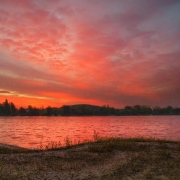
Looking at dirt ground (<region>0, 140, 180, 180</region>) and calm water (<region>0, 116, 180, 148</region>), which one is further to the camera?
calm water (<region>0, 116, 180, 148</region>)

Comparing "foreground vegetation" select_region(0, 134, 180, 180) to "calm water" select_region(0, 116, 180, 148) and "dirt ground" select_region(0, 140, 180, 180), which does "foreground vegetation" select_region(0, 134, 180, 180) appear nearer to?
"dirt ground" select_region(0, 140, 180, 180)

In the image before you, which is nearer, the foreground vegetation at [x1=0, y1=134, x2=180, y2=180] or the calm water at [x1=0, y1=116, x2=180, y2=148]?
the foreground vegetation at [x1=0, y1=134, x2=180, y2=180]

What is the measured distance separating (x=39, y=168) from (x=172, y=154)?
9370 millimetres

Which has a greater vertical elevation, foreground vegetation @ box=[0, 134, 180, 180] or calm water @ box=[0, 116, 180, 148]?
foreground vegetation @ box=[0, 134, 180, 180]

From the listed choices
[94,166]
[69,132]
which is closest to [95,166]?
[94,166]

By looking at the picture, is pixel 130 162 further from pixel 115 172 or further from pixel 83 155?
pixel 83 155

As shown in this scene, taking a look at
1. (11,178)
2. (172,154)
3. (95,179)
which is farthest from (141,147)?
(11,178)

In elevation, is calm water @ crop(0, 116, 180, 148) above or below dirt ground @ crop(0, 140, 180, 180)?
below

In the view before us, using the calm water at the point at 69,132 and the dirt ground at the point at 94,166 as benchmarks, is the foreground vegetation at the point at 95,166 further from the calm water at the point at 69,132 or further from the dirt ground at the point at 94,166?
the calm water at the point at 69,132

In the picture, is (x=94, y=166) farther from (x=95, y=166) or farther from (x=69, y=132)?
(x=69, y=132)

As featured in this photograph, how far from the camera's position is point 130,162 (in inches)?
513

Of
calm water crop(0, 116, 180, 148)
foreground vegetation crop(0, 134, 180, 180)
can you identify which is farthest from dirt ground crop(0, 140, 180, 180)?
calm water crop(0, 116, 180, 148)

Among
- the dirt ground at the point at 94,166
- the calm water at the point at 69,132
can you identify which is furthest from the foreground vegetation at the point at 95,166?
the calm water at the point at 69,132

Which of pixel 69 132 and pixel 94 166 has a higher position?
pixel 94 166
